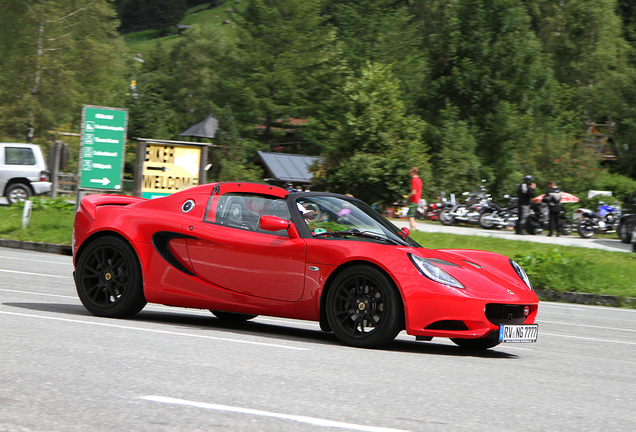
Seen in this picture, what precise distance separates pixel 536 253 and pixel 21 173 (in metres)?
19.1

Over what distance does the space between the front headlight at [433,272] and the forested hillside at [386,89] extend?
26647 mm

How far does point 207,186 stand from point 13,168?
2226 cm

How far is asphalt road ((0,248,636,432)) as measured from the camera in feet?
13.4

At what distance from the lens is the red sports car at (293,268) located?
6.30 meters

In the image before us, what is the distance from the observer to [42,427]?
3766 mm

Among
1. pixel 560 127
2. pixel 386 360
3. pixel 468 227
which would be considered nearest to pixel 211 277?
pixel 386 360

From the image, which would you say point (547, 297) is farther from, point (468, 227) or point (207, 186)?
point (468, 227)

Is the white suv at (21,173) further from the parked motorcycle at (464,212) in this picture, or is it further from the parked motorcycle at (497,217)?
the parked motorcycle at (497,217)

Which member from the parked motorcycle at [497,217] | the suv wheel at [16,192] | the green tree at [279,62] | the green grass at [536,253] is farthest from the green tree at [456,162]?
the green tree at [279,62]

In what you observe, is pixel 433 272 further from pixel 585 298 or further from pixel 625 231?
pixel 625 231

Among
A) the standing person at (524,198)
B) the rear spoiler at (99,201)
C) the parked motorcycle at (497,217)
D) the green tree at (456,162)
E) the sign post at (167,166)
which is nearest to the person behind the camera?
the rear spoiler at (99,201)

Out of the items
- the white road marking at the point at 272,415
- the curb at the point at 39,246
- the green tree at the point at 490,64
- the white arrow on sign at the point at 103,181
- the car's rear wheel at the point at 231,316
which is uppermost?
the green tree at the point at 490,64

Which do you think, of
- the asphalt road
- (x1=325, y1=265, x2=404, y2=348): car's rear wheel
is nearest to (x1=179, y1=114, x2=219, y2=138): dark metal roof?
the asphalt road

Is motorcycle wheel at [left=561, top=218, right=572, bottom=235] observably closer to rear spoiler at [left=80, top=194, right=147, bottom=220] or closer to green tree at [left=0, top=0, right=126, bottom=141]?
rear spoiler at [left=80, top=194, right=147, bottom=220]
